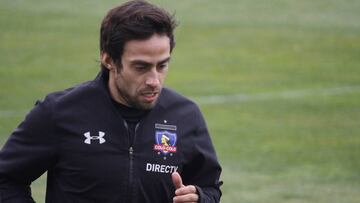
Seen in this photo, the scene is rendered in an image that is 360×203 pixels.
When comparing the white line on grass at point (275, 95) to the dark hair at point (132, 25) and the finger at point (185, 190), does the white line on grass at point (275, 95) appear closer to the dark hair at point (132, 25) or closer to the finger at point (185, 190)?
the dark hair at point (132, 25)

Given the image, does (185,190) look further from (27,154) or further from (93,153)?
(27,154)

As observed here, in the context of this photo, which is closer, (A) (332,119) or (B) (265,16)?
(A) (332,119)

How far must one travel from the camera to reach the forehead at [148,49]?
5.14 metres

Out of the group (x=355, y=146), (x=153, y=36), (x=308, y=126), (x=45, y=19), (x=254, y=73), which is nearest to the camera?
(x=153, y=36)

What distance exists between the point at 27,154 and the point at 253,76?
1570 cm

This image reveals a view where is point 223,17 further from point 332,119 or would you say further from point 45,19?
point 332,119

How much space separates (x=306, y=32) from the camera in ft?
83.9

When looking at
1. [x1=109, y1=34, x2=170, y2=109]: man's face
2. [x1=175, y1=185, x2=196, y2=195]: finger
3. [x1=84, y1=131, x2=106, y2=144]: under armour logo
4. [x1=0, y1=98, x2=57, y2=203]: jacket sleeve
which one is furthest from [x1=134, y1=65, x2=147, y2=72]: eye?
[x1=175, y1=185, x2=196, y2=195]: finger

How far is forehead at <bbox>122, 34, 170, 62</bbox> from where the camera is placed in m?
5.14

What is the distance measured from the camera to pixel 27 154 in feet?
17.1

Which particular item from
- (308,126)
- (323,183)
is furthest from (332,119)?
(323,183)

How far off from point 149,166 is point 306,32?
20.7m

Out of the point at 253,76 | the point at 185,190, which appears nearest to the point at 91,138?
the point at 185,190

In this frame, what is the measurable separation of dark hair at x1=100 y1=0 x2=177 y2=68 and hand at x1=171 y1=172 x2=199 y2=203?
2.18ft
